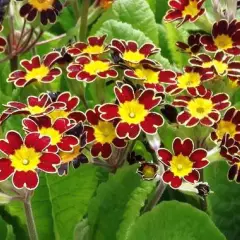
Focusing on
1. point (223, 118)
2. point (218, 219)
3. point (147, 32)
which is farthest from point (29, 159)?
point (147, 32)

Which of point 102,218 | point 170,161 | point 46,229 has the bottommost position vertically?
point 46,229

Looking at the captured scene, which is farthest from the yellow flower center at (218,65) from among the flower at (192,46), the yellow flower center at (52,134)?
the yellow flower center at (52,134)

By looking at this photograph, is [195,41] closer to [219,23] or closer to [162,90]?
[219,23]

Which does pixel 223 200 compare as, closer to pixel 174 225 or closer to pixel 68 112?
pixel 174 225

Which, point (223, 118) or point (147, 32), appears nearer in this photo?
point (223, 118)

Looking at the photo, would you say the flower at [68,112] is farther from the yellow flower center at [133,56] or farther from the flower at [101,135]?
the yellow flower center at [133,56]

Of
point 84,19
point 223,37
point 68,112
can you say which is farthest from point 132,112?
point 84,19

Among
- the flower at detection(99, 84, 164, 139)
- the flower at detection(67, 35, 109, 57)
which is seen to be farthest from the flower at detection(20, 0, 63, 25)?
the flower at detection(99, 84, 164, 139)
